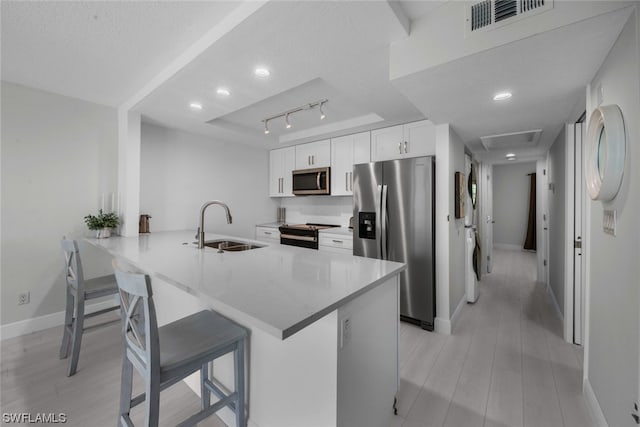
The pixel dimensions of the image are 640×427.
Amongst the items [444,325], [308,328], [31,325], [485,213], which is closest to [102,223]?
[31,325]

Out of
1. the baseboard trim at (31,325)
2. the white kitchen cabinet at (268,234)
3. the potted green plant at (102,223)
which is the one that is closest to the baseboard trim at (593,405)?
the white kitchen cabinet at (268,234)

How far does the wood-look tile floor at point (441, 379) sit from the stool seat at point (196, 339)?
64cm

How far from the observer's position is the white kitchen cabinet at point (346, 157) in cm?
371

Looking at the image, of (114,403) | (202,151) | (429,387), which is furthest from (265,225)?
(429,387)

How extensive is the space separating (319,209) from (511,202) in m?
5.99

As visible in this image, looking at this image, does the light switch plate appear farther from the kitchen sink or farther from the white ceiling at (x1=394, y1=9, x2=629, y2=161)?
the kitchen sink

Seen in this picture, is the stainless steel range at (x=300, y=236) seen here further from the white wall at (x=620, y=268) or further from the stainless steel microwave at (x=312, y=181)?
the white wall at (x=620, y=268)

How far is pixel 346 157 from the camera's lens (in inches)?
154

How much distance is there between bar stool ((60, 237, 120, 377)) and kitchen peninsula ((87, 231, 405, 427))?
75cm

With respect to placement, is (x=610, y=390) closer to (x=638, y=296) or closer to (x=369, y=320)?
(x=638, y=296)

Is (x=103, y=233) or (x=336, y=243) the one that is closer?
(x=103, y=233)

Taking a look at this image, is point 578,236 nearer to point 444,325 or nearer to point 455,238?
point 455,238

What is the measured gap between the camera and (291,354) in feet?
4.11

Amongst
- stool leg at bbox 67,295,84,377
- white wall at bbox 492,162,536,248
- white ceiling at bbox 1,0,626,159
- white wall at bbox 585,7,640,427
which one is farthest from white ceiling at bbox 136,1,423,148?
white wall at bbox 492,162,536,248
